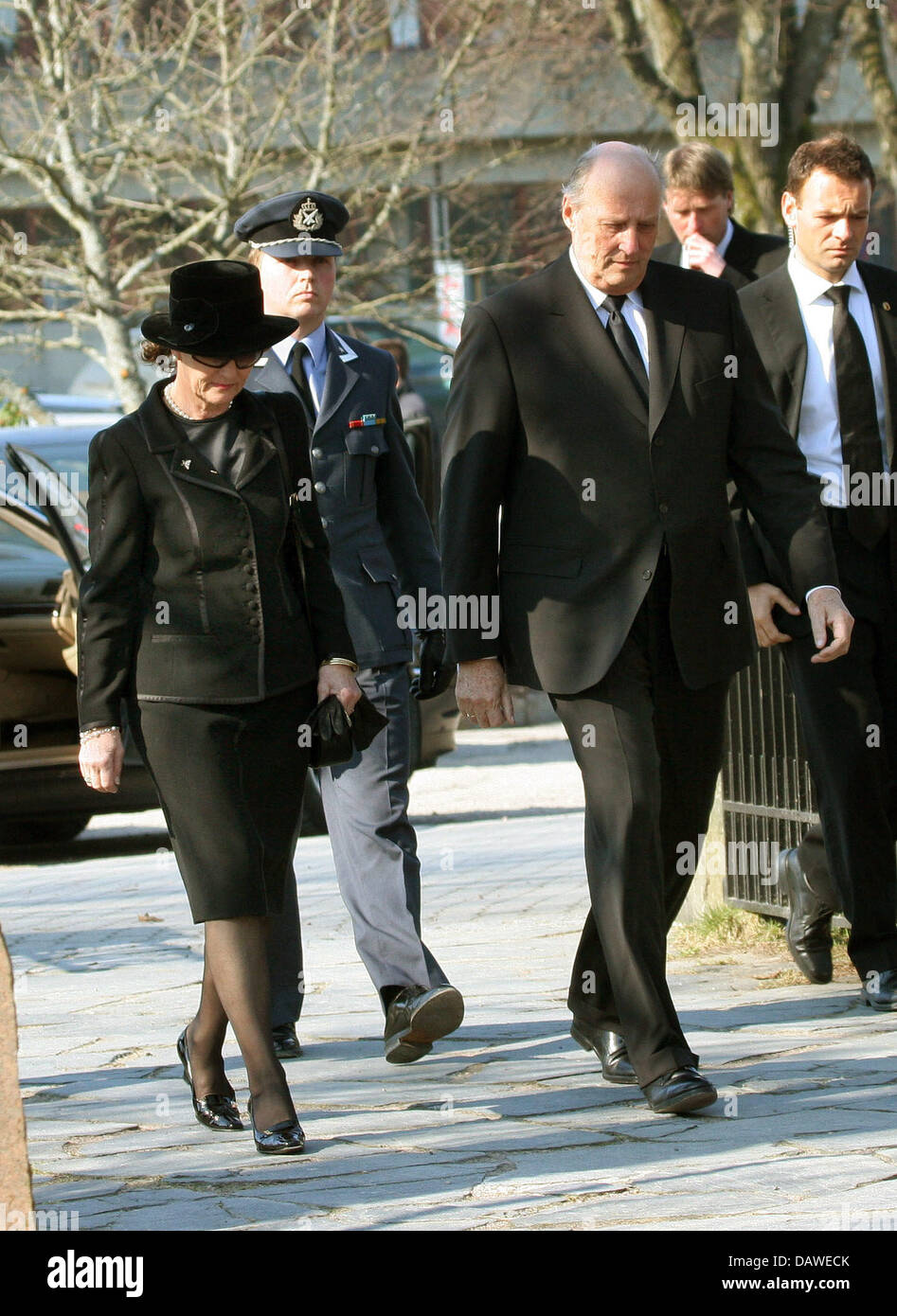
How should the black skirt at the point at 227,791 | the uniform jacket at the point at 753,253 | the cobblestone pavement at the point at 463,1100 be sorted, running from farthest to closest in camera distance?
the uniform jacket at the point at 753,253 < the black skirt at the point at 227,791 < the cobblestone pavement at the point at 463,1100

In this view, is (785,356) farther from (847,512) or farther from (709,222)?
(709,222)

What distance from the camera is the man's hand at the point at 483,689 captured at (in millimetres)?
5285

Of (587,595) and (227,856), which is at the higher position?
(587,595)

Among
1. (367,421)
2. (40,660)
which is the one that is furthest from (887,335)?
(40,660)

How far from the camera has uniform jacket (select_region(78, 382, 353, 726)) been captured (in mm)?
4852

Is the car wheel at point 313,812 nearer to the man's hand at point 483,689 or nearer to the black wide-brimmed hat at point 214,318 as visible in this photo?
the man's hand at point 483,689

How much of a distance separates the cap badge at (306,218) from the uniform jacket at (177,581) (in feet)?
3.63

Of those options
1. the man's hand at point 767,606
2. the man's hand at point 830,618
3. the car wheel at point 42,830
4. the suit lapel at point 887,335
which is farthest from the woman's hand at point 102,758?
the car wheel at point 42,830

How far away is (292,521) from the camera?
502cm

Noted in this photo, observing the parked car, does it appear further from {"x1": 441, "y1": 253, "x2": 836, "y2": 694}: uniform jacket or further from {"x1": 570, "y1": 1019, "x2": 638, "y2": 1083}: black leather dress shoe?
{"x1": 441, "y1": 253, "x2": 836, "y2": 694}: uniform jacket
